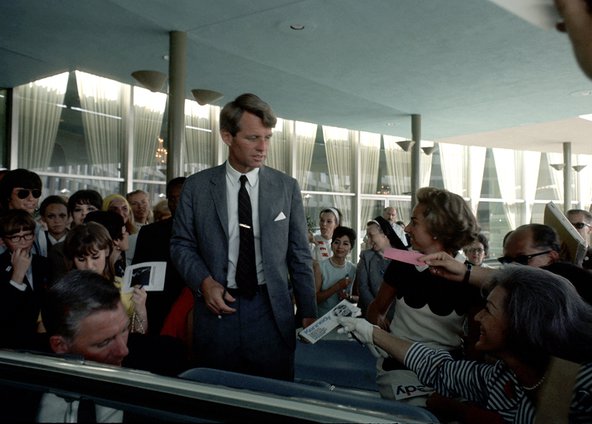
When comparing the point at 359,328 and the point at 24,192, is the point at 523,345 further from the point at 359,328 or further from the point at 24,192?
Result: the point at 24,192

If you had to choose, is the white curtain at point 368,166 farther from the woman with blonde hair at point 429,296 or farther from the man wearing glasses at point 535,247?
the woman with blonde hair at point 429,296

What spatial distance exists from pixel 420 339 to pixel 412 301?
0.16m

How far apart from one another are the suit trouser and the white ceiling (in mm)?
3308

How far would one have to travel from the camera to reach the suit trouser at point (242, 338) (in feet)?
6.93

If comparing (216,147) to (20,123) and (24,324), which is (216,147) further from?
(24,324)

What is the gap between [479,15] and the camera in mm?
5375

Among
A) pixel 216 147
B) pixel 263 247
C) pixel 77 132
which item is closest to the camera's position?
pixel 263 247

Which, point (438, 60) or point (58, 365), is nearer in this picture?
point (58, 365)

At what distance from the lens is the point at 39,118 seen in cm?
889

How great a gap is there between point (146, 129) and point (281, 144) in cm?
Result: 376

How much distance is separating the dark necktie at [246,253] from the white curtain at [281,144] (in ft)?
35.1

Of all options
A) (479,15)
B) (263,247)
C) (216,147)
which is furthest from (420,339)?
(216,147)

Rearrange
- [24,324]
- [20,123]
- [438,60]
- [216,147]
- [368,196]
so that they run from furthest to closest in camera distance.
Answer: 1. [368,196]
2. [216,147]
3. [20,123]
4. [438,60]
5. [24,324]

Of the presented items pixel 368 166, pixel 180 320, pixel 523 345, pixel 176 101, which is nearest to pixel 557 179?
pixel 368 166
